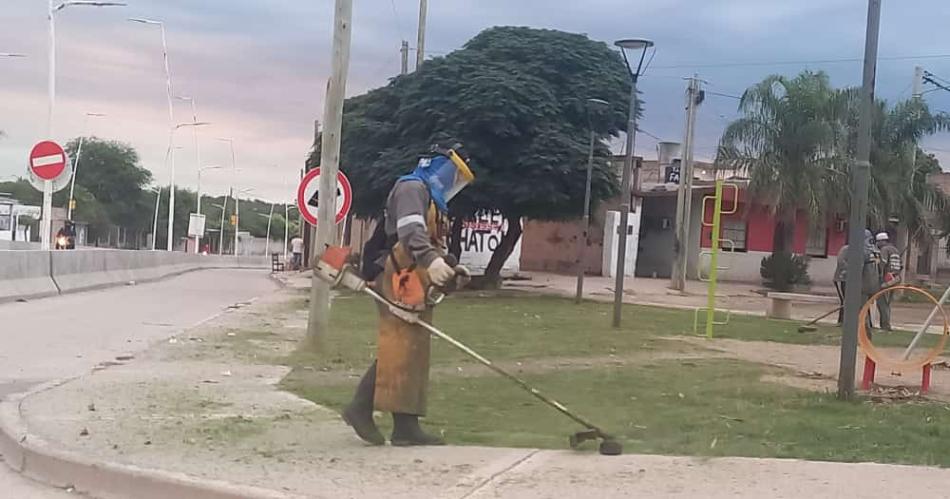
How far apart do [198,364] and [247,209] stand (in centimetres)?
12324

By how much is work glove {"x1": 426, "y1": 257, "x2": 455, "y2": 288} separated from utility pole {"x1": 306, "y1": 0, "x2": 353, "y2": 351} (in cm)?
723

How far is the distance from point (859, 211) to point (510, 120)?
1755 cm

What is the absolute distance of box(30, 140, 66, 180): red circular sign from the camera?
2053 centimetres

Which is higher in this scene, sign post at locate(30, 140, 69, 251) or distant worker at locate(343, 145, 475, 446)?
sign post at locate(30, 140, 69, 251)

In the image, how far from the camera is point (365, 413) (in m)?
7.27

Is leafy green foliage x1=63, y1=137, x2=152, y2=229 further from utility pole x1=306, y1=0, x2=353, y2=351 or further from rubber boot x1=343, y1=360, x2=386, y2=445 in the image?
rubber boot x1=343, y1=360, x2=386, y2=445

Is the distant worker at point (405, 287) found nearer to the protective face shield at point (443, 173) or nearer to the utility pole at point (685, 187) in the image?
the protective face shield at point (443, 173)

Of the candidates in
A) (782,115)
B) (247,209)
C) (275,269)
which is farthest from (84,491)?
(247,209)

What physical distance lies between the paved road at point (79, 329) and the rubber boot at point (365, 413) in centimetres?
185

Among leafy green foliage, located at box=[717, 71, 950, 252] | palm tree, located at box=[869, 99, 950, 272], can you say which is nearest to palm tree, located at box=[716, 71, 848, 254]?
leafy green foliage, located at box=[717, 71, 950, 252]

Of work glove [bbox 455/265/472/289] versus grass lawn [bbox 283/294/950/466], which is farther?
grass lawn [bbox 283/294/950/466]

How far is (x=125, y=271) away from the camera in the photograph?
2983cm

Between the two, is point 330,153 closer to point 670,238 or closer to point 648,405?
point 648,405

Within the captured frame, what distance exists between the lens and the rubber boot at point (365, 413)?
23.8 feet
